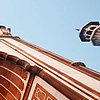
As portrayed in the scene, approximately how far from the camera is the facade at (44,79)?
4.39 m

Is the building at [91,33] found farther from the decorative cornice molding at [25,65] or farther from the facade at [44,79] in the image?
the decorative cornice molding at [25,65]

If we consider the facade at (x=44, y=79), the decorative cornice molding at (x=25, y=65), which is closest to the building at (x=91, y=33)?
the facade at (x=44, y=79)

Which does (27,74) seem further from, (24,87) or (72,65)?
(72,65)

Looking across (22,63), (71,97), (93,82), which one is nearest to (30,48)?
(22,63)

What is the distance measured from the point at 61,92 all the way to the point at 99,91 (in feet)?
2.96

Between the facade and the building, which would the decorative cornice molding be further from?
the building

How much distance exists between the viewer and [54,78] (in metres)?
4.98

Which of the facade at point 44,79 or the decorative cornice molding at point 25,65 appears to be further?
the decorative cornice molding at point 25,65

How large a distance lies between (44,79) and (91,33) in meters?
46.6

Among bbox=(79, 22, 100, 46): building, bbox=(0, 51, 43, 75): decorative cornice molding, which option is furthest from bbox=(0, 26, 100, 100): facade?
bbox=(79, 22, 100, 46): building

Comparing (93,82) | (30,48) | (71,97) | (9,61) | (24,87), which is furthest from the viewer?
(30,48)

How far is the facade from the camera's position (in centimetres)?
439

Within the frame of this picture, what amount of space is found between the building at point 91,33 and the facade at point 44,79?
138 ft

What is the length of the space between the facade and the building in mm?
42021
